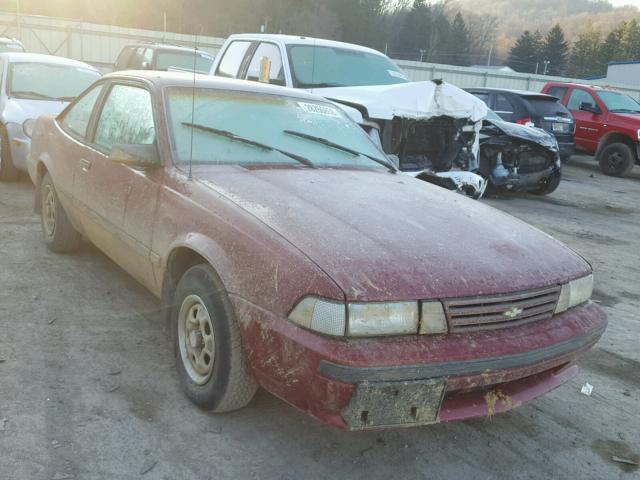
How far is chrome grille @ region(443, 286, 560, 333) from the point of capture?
2.40 m

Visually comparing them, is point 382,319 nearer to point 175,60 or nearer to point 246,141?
point 246,141

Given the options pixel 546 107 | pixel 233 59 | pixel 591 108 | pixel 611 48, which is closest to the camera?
pixel 233 59

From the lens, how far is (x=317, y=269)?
2.34 meters

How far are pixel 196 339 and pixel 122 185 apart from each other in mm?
1195

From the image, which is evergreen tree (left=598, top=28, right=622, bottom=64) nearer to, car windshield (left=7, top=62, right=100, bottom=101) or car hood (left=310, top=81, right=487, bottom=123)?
car hood (left=310, top=81, right=487, bottom=123)

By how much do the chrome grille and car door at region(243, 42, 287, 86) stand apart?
5.31 m

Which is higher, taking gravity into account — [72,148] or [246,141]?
[246,141]

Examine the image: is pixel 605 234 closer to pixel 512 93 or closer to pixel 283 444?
pixel 512 93

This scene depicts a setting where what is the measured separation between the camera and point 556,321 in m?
2.72

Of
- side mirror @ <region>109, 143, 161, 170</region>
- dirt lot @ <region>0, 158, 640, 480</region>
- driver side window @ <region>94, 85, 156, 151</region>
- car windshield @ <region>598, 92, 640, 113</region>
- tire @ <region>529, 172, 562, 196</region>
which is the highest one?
car windshield @ <region>598, 92, 640, 113</region>

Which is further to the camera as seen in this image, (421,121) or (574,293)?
(421,121)

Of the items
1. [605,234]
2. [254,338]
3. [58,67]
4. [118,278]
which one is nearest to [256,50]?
[58,67]

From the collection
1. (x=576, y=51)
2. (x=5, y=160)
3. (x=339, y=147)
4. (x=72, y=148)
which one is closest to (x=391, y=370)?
(x=339, y=147)

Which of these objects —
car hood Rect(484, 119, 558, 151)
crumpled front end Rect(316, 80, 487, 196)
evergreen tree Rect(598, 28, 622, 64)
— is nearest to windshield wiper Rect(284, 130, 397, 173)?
crumpled front end Rect(316, 80, 487, 196)
